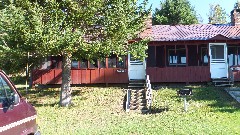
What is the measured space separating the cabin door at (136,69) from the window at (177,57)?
2.22 metres

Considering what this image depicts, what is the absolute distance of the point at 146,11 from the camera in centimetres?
1931

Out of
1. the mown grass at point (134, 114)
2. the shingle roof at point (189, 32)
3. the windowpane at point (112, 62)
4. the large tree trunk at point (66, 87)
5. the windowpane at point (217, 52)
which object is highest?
the shingle roof at point (189, 32)

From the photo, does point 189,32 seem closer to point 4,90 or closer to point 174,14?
point 174,14

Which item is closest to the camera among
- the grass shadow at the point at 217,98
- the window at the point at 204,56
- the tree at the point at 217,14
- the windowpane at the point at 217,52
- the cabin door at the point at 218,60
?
the grass shadow at the point at 217,98

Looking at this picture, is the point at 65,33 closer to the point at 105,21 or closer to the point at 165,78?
the point at 105,21

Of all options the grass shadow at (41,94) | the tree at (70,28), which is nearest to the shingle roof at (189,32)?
the tree at (70,28)

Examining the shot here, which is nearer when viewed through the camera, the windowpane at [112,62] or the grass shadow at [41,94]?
the grass shadow at [41,94]

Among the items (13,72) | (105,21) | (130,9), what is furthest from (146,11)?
(13,72)

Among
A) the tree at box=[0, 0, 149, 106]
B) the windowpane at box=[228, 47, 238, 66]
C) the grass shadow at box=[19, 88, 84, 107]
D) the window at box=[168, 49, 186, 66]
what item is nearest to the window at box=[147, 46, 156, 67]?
the window at box=[168, 49, 186, 66]

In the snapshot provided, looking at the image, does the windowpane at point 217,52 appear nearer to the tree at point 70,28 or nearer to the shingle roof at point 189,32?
the shingle roof at point 189,32

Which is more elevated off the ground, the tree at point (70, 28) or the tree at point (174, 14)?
the tree at point (174, 14)

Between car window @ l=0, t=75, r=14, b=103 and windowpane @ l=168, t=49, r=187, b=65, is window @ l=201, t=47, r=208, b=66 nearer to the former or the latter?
windowpane @ l=168, t=49, r=187, b=65

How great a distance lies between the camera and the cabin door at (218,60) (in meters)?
24.8

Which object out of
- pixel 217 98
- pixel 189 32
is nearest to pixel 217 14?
pixel 189 32
